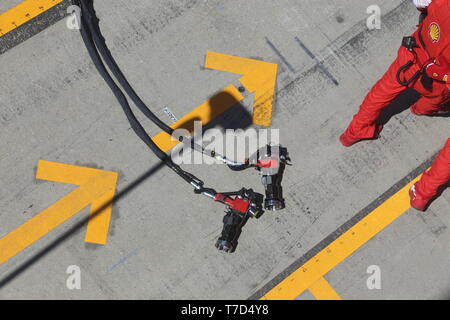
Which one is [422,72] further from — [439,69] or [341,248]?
[341,248]

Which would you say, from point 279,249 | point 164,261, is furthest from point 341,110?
point 164,261

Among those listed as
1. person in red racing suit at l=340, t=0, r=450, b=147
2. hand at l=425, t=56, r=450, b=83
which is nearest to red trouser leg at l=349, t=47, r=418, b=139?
person in red racing suit at l=340, t=0, r=450, b=147

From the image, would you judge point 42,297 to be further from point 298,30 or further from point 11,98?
point 298,30

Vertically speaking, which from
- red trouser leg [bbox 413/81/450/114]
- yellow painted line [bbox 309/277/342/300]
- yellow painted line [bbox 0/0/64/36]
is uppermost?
yellow painted line [bbox 0/0/64/36]

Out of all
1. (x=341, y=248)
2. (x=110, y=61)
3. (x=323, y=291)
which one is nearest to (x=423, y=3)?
(x=341, y=248)

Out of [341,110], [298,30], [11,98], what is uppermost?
[11,98]

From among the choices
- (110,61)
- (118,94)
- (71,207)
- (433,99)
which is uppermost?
(110,61)

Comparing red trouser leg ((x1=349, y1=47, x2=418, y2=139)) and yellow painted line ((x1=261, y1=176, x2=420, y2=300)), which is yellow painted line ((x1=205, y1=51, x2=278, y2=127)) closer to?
red trouser leg ((x1=349, y1=47, x2=418, y2=139))
